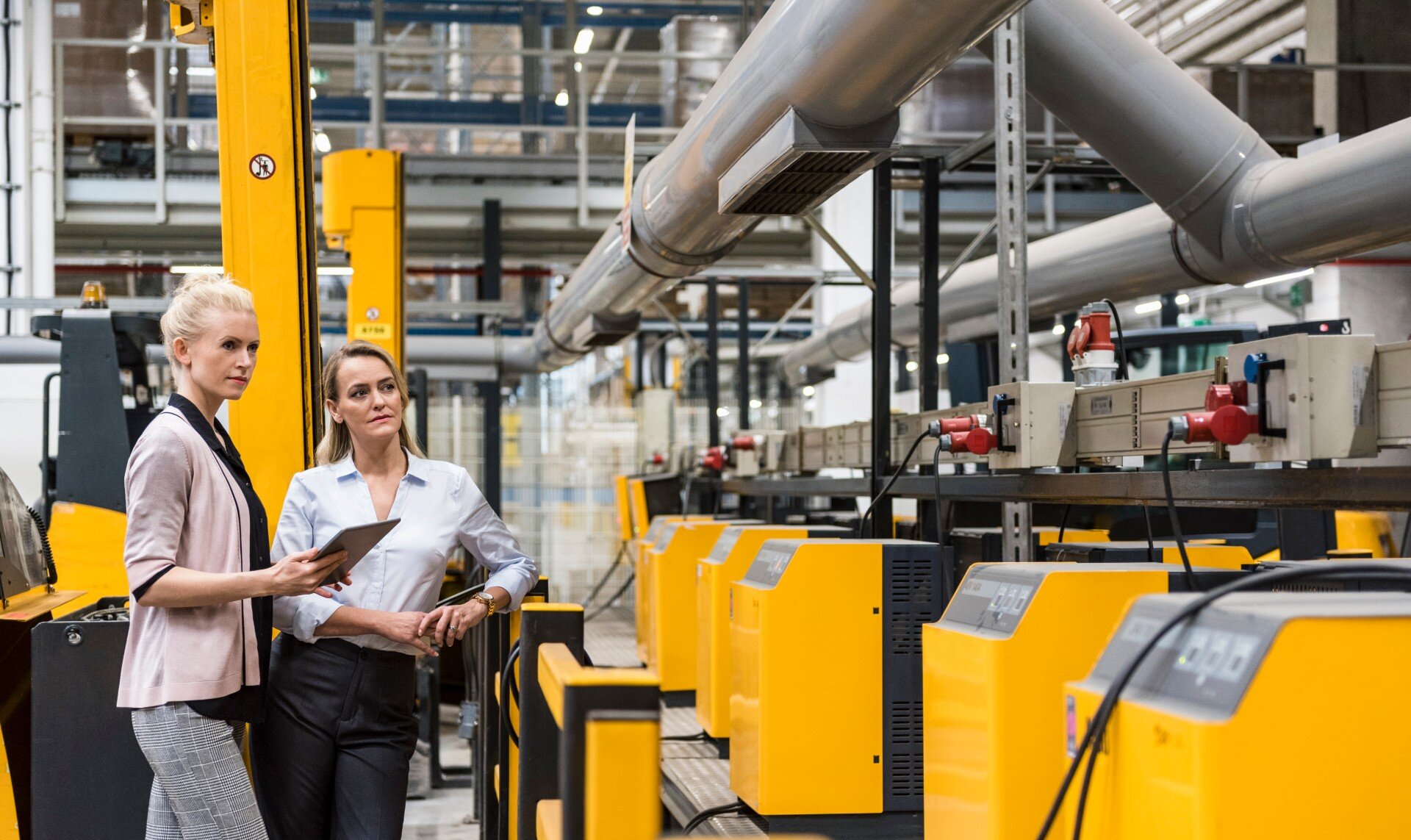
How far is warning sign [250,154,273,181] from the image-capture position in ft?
10.5

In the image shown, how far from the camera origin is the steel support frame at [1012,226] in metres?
3.51

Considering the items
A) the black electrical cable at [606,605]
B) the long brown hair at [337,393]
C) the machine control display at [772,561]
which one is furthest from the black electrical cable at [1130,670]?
the black electrical cable at [606,605]

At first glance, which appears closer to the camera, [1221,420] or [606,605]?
[1221,420]

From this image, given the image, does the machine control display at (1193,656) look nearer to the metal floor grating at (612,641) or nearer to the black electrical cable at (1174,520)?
the black electrical cable at (1174,520)

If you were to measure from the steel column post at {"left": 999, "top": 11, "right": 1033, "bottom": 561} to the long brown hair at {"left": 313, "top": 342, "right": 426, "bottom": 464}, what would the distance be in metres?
1.79

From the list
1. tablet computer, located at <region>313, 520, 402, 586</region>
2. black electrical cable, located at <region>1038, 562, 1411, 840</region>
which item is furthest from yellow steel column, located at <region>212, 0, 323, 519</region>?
black electrical cable, located at <region>1038, 562, 1411, 840</region>

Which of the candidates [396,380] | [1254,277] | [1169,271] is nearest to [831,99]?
[396,380]

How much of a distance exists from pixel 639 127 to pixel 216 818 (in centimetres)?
971

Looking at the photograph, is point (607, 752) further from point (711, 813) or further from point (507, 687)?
point (711, 813)

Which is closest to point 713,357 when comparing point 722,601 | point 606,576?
point 606,576

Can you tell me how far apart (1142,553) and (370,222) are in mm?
4590

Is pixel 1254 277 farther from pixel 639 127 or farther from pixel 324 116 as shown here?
pixel 324 116

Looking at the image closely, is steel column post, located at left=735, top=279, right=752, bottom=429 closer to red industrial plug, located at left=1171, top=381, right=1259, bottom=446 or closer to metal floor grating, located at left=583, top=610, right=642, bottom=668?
metal floor grating, located at left=583, top=610, right=642, bottom=668

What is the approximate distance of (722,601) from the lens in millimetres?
4488
